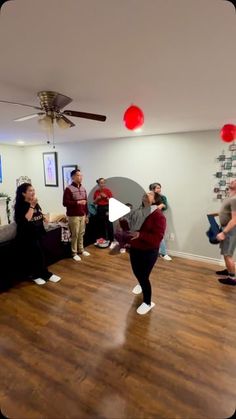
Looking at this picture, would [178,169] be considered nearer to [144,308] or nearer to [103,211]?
[103,211]

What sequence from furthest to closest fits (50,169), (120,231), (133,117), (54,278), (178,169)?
1. (50,169)
2. (120,231)
3. (178,169)
4. (54,278)
5. (133,117)

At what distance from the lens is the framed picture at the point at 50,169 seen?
573 cm

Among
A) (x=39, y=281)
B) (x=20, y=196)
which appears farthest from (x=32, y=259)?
(x=20, y=196)

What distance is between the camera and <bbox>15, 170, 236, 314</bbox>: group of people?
2352 millimetres

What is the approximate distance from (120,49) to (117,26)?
0.69 ft

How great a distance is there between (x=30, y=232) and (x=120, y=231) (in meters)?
1.94

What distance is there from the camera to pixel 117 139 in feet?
15.3

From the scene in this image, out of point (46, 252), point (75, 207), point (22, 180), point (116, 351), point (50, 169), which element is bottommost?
point (116, 351)

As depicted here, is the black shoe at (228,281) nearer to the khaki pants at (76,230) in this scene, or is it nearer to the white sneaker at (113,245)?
the white sneaker at (113,245)

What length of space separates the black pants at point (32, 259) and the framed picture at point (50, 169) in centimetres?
299

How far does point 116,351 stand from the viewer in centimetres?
198

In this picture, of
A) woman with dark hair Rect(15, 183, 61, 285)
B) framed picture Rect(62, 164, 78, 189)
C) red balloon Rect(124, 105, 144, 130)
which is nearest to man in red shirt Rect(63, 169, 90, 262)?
woman with dark hair Rect(15, 183, 61, 285)

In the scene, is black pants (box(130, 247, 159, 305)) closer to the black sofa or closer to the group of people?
the group of people

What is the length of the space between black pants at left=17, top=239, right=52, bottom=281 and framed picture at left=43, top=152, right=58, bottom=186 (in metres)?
2.99
